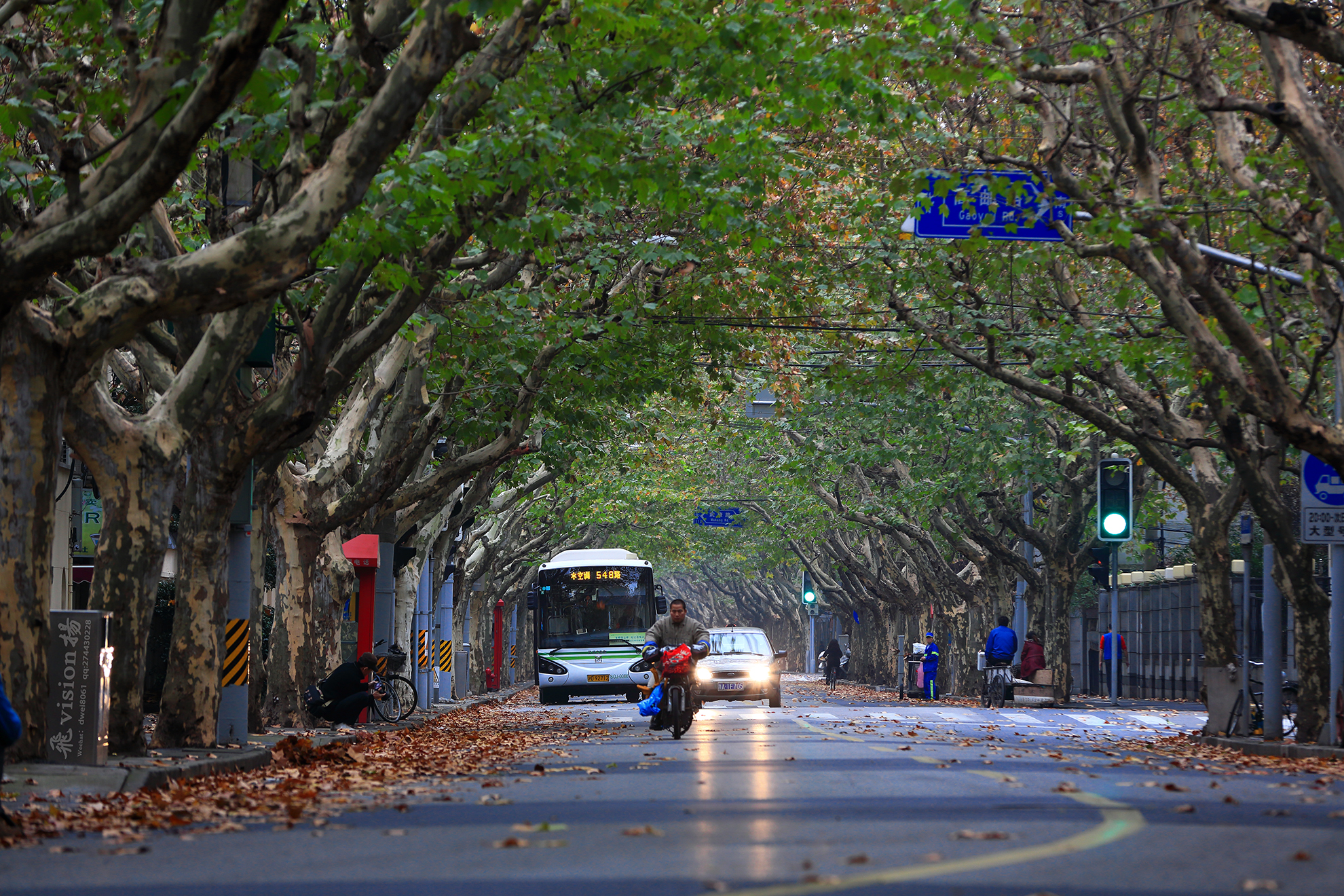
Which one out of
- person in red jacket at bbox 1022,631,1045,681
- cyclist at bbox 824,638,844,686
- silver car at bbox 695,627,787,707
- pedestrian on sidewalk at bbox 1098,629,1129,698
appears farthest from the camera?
cyclist at bbox 824,638,844,686

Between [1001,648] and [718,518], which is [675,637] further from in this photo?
[718,518]

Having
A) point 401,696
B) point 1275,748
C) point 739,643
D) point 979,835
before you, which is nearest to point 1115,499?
point 1275,748

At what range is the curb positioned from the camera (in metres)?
16.9

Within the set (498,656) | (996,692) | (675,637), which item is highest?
(675,637)

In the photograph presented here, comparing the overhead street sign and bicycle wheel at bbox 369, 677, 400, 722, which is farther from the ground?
the overhead street sign

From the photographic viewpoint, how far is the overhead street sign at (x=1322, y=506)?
17297 mm

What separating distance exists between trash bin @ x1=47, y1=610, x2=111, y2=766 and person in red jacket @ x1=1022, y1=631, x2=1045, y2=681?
76.0ft

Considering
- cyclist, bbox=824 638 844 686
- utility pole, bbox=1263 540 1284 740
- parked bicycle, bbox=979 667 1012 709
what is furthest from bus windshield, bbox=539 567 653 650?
utility pole, bbox=1263 540 1284 740

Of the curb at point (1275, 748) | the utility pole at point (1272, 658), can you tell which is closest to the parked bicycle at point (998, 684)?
the curb at point (1275, 748)

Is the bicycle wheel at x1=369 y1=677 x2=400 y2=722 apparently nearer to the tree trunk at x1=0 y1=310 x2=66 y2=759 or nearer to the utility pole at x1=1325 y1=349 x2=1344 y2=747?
the tree trunk at x1=0 y1=310 x2=66 y2=759

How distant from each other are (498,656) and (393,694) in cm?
3194

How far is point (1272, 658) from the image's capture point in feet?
61.4

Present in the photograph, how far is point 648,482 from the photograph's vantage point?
1891 inches

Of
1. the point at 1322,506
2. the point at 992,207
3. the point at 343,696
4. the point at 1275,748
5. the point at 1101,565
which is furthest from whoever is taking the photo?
the point at 1101,565
